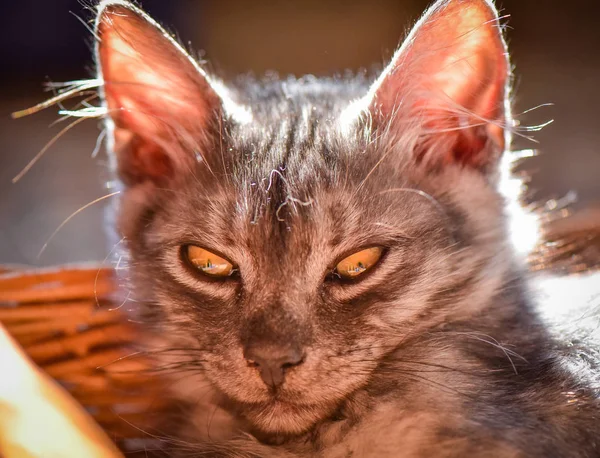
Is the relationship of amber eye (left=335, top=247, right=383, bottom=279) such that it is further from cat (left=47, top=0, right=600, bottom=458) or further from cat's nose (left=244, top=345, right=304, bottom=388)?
cat's nose (left=244, top=345, right=304, bottom=388)

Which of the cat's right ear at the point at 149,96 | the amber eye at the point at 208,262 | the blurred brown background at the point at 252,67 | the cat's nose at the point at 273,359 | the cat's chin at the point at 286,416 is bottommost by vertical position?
the cat's chin at the point at 286,416

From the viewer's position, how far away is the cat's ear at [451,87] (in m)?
1.01

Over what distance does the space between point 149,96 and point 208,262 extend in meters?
0.37

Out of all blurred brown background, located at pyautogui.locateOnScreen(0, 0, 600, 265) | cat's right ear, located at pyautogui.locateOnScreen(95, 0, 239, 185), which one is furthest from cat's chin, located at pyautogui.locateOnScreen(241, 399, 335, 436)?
blurred brown background, located at pyautogui.locateOnScreen(0, 0, 600, 265)

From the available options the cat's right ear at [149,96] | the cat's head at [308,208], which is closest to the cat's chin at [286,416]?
the cat's head at [308,208]

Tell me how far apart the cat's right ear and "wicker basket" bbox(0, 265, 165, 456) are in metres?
0.26

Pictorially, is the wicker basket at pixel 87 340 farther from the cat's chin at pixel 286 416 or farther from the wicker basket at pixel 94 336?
the cat's chin at pixel 286 416

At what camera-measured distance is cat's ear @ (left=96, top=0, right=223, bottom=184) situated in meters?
1.09

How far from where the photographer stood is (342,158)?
108 cm

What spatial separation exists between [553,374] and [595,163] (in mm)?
1592

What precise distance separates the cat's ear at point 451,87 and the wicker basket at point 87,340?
688mm

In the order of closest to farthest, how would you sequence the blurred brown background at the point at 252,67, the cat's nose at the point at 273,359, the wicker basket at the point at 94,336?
the cat's nose at the point at 273,359
the wicker basket at the point at 94,336
the blurred brown background at the point at 252,67

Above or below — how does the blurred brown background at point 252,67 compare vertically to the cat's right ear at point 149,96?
above

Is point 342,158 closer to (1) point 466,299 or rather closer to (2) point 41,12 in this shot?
(1) point 466,299
